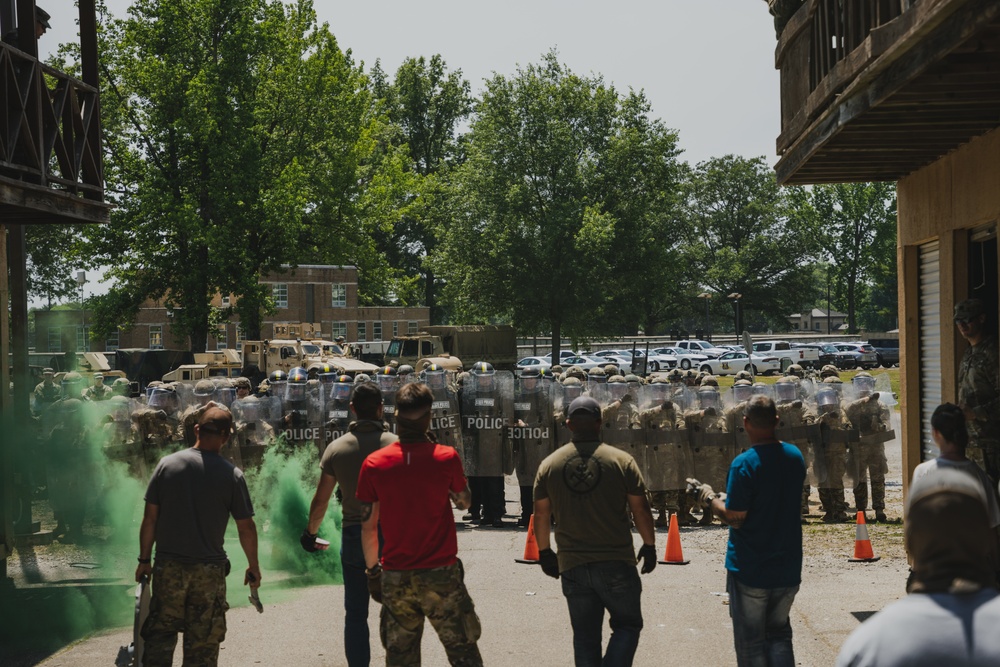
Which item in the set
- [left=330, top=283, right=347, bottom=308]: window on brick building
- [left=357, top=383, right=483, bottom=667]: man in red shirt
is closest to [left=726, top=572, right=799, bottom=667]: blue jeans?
[left=357, top=383, right=483, bottom=667]: man in red shirt

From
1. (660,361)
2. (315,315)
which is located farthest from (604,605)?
(315,315)

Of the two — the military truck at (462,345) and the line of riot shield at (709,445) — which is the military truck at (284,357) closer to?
the military truck at (462,345)

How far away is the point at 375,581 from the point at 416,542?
1.36 ft

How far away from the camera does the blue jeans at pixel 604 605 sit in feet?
19.9

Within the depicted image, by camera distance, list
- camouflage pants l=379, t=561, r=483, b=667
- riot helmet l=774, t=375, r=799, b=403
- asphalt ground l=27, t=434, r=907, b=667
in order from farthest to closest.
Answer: riot helmet l=774, t=375, r=799, b=403, asphalt ground l=27, t=434, r=907, b=667, camouflage pants l=379, t=561, r=483, b=667

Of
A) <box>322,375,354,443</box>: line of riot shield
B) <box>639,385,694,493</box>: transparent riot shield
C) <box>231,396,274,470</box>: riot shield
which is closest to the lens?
<box>231,396,274,470</box>: riot shield

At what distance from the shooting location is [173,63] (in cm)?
3775

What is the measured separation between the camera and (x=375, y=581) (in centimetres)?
617

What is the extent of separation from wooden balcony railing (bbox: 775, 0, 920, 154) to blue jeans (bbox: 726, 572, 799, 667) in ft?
11.1

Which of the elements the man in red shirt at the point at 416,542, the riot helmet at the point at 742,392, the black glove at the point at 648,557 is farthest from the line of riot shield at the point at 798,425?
the man in red shirt at the point at 416,542

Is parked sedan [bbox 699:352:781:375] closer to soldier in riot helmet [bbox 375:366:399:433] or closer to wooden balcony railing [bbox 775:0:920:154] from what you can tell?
soldier in riot helmet [bbox 375:366:399:433]

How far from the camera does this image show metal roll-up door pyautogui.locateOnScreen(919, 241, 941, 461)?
10773 mm

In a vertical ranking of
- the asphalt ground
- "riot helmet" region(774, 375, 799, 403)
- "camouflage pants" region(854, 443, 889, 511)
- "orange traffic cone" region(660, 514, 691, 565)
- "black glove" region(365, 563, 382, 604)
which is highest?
"riot helmet" region(774, 375, 799, 403)

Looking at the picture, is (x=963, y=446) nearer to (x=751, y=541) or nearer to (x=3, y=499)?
(x=751, y=541)
